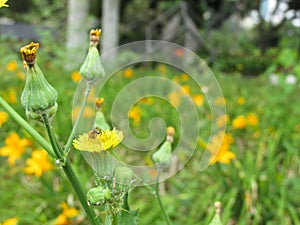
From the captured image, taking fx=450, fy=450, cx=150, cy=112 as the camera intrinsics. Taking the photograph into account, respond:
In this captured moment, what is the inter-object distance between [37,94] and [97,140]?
0.08m

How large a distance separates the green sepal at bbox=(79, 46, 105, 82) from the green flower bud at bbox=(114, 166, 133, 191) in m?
0.13

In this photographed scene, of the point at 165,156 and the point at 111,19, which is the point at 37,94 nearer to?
the point at 165,156

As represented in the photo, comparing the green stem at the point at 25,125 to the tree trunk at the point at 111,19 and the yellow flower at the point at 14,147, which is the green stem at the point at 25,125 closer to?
the yellow flower at the point at 14,147

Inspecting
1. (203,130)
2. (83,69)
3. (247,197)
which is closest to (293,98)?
(203,130)

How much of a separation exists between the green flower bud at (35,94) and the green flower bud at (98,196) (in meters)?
0.09

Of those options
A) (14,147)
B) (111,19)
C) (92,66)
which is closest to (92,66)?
(92,66)

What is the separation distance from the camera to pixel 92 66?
52cm

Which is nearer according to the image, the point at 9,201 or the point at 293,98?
the point at 9,201

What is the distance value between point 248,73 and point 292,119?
10.6 metres

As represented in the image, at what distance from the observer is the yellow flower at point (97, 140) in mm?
422

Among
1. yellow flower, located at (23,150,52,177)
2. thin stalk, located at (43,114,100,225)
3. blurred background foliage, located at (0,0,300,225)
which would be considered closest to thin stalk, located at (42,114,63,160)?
thin stalk, located at (43,114,100,225)

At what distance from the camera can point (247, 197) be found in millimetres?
1797

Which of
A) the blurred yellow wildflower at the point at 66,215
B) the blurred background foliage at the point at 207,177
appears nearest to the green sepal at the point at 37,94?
the blurred background foliage at the point at 207,177

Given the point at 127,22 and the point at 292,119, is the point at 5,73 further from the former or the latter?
the point at 127,22
